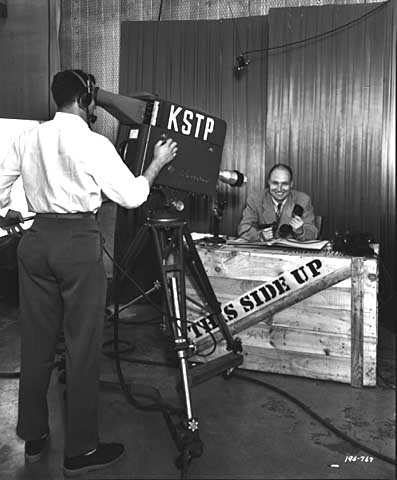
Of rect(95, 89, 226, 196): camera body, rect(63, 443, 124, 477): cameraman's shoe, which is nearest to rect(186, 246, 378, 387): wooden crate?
rect(95, 89, 226, 196): camera body

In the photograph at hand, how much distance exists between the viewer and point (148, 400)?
2529 mm

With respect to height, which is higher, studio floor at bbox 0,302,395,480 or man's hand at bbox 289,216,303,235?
man's hand at bbox 289,216,303,235

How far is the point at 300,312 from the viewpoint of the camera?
2.77 meters

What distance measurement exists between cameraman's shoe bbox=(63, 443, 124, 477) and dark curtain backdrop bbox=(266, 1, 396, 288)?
2.38 m

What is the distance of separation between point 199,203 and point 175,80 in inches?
38.6

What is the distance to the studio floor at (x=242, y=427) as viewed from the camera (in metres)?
1.97

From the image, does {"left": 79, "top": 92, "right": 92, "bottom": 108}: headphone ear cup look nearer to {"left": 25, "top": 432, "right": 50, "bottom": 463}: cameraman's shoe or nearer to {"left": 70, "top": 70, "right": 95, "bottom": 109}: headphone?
{"left": 70, "top": 70, "right": 95, "bottom": 109}: headphone

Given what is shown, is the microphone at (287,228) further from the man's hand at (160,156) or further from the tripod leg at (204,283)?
the man's hand at (160,156)

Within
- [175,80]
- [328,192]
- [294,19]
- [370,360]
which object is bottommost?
[370,360]

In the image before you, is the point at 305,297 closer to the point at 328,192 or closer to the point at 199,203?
the point at 328,192

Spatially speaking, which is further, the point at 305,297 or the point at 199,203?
the point at 199,203

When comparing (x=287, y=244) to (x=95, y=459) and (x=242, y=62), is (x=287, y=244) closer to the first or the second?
(x=95, y=459)

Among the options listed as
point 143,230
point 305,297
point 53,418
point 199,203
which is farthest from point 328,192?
point 53,418

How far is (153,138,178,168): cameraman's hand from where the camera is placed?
2049mm
